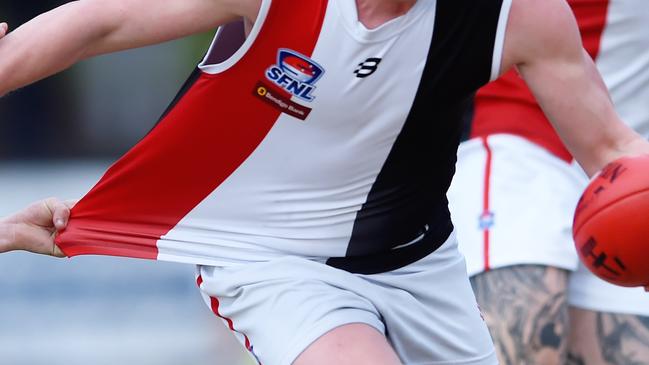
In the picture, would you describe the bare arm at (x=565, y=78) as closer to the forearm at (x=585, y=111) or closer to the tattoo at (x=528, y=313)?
the forearm at (x=585, y=111)

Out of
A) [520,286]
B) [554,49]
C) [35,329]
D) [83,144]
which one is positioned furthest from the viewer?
[83,144]

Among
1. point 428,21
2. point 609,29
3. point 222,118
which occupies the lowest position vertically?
point 609,29

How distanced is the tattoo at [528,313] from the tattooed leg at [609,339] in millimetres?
108

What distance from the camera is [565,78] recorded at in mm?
3412

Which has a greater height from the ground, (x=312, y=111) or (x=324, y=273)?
(x=312, y=111)

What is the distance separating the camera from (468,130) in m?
4.86

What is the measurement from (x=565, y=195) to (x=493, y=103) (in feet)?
1.46

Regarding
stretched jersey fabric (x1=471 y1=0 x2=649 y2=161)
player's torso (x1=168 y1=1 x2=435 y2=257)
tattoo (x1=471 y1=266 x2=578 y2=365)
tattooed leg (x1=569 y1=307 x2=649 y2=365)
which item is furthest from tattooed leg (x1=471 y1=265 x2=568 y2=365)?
player's torso (x1=168 y1=1 x2=435 y2=257)

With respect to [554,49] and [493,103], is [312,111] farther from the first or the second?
[493,103]

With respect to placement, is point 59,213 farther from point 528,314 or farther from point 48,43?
point 528,314

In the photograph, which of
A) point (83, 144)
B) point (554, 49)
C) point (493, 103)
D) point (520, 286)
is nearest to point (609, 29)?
point (493, 103)

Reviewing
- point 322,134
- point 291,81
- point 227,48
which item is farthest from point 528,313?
point 227,48

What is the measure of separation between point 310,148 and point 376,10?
16.6 inches

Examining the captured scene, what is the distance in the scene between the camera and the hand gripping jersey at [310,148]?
11.2ft
